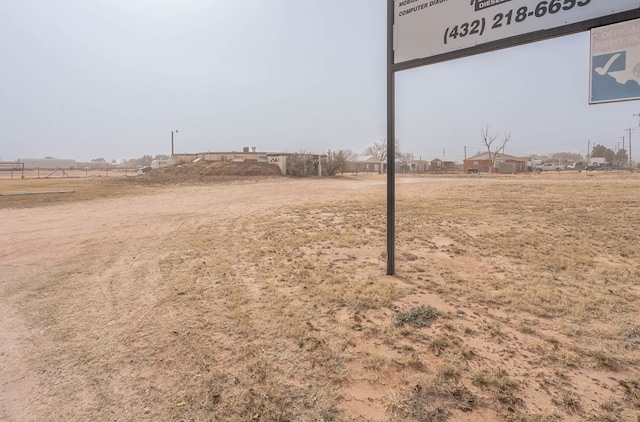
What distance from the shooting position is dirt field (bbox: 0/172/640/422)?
86.0 inches

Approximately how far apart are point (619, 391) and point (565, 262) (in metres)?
3.40

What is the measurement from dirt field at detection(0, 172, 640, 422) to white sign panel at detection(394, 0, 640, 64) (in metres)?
2.93

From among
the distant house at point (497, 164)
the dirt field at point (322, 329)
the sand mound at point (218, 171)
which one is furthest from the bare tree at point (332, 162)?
the dirt field at point (322, 329)

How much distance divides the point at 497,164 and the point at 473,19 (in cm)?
6445

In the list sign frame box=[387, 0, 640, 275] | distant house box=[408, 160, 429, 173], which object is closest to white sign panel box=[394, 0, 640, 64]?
sign frame box=[387, 0, 640, 275]

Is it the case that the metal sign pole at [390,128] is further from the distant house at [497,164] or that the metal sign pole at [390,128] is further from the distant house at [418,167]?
the distant house at [418,167]

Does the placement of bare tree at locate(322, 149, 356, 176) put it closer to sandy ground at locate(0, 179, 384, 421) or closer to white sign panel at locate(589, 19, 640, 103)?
sandy ground at locate(0, 179, 384, 421)

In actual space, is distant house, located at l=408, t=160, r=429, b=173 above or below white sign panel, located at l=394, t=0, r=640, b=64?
above

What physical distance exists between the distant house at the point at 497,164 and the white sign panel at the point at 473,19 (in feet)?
195

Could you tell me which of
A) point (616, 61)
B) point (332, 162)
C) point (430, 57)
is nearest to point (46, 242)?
point (430, 57)

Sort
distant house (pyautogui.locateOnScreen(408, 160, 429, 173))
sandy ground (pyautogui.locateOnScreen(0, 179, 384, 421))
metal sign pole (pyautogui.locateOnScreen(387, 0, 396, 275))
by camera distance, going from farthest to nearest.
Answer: distant house (pyautogui.locateOnScreen(408, 160, 429, 173))
metal sign pole (pyautogui.locateOnScreen(387, 0, 396, 275))
sandy ground (pyautogui.locateOnScreen(0, 179, 384, 421))

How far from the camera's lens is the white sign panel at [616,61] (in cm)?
310

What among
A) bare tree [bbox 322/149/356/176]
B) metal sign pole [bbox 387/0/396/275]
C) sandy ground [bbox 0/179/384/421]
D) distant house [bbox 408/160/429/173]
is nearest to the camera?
sandy ground [bbox 0/179/384/421]

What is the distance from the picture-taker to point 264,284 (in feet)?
14.4
